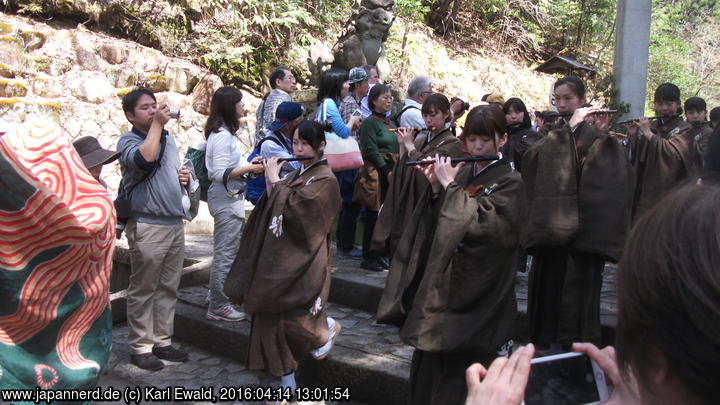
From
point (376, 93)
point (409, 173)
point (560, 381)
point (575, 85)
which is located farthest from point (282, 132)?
point (560, 381)

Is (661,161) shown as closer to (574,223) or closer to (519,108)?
(519,108)

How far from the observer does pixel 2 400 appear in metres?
1.99

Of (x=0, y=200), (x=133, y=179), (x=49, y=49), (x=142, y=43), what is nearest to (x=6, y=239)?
(x=0, y=200)

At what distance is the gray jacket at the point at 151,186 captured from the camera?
162 inches

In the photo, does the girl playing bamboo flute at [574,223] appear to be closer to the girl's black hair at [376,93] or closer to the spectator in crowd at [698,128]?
the spectator in crowd at [698,128]

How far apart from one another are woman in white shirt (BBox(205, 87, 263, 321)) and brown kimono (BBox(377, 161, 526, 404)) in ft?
7.18

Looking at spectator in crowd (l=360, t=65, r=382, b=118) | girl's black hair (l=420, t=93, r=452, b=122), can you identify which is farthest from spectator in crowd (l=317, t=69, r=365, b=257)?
girl's black hair (l=420, t=93, r=452, b=122)

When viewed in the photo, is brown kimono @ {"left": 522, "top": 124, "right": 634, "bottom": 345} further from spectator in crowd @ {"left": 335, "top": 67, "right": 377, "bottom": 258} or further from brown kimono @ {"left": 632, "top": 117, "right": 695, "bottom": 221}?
spectator in crowd @ {"left": 335, "top": 67, "right": 377, "bottom": 258}

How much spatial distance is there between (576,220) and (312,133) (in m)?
1.85

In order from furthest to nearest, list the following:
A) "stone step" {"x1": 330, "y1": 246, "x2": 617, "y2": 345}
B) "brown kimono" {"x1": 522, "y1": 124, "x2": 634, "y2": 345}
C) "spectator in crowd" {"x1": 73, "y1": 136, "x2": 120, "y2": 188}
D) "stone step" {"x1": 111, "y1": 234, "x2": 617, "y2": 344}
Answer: "stone step" {"x1": 330, "y1": 246, "x2": 617, "y2": 345} < "stone step" {"x1": 111, "y1": 234, "x2": 617, "y2": 344} < "brown kimono" {"x1": 522, "y1": 124, "x2": 634, "y2": 345} < "spectator in crowd" {"x1": 73, "y1": 136, "x2": 120, "y2": 188}

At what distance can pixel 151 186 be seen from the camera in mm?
4176

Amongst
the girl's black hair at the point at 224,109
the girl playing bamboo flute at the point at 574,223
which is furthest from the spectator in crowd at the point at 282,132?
the girl playing bamboo flute at the point at 574,223

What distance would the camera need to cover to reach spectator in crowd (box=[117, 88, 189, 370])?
4.11 metres

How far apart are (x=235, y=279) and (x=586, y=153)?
2.55m
